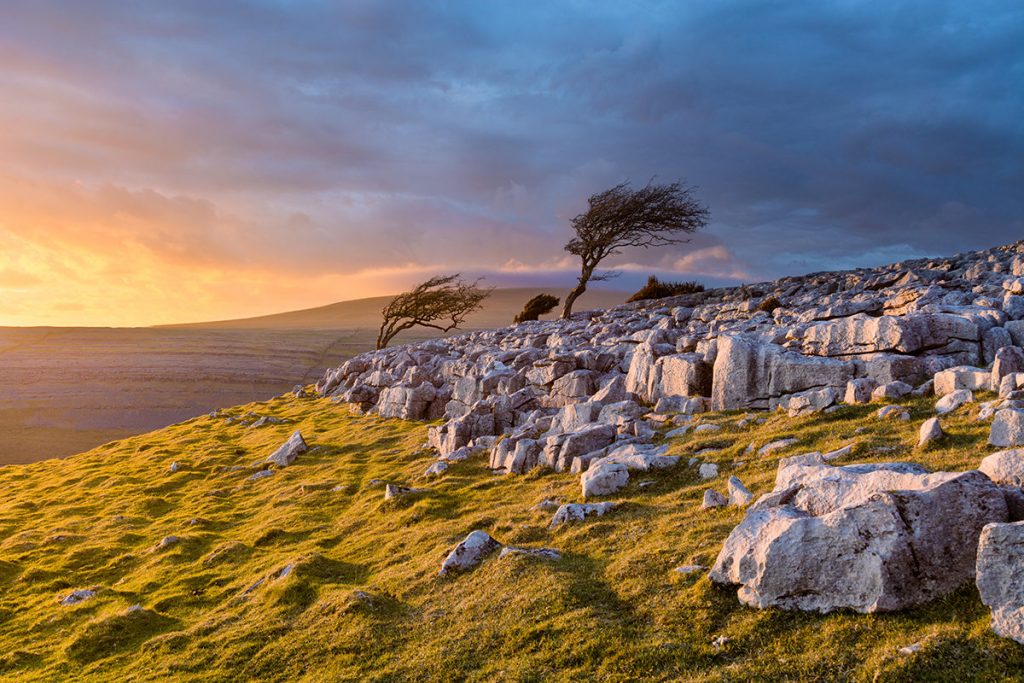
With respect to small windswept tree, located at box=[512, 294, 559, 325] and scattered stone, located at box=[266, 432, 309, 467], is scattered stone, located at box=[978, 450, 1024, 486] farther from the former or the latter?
small windswept tree, located at box=[512, 294, 559, 325]

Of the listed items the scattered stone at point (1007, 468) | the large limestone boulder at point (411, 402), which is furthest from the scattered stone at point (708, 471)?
the large limestone boulder at point (411, 402)

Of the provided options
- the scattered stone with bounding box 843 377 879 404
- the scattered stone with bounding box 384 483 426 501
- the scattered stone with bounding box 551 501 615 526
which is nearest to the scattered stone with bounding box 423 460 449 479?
the scattered stone with bounding box 384 483 426 501

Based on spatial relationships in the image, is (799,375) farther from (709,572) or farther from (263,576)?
(263,576)

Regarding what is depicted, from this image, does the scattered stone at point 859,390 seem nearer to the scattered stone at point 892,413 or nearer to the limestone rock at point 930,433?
the scattered stone at point 892,413

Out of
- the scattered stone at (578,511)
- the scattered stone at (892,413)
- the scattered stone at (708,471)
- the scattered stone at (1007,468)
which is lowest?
the scattered stone at (578,511)

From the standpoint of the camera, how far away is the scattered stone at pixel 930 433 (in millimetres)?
12633

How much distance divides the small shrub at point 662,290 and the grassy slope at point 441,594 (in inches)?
1696

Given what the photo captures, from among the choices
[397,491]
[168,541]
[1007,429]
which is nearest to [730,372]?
[1007,429]

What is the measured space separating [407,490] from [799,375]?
43.4ft

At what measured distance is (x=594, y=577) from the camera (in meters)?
11.7

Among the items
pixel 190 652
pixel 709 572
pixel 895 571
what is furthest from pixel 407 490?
pixel 895 571

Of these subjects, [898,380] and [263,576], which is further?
[898,380]

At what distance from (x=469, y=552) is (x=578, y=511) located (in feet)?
9.33

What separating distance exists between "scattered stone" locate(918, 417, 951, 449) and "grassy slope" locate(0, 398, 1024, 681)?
26cm
